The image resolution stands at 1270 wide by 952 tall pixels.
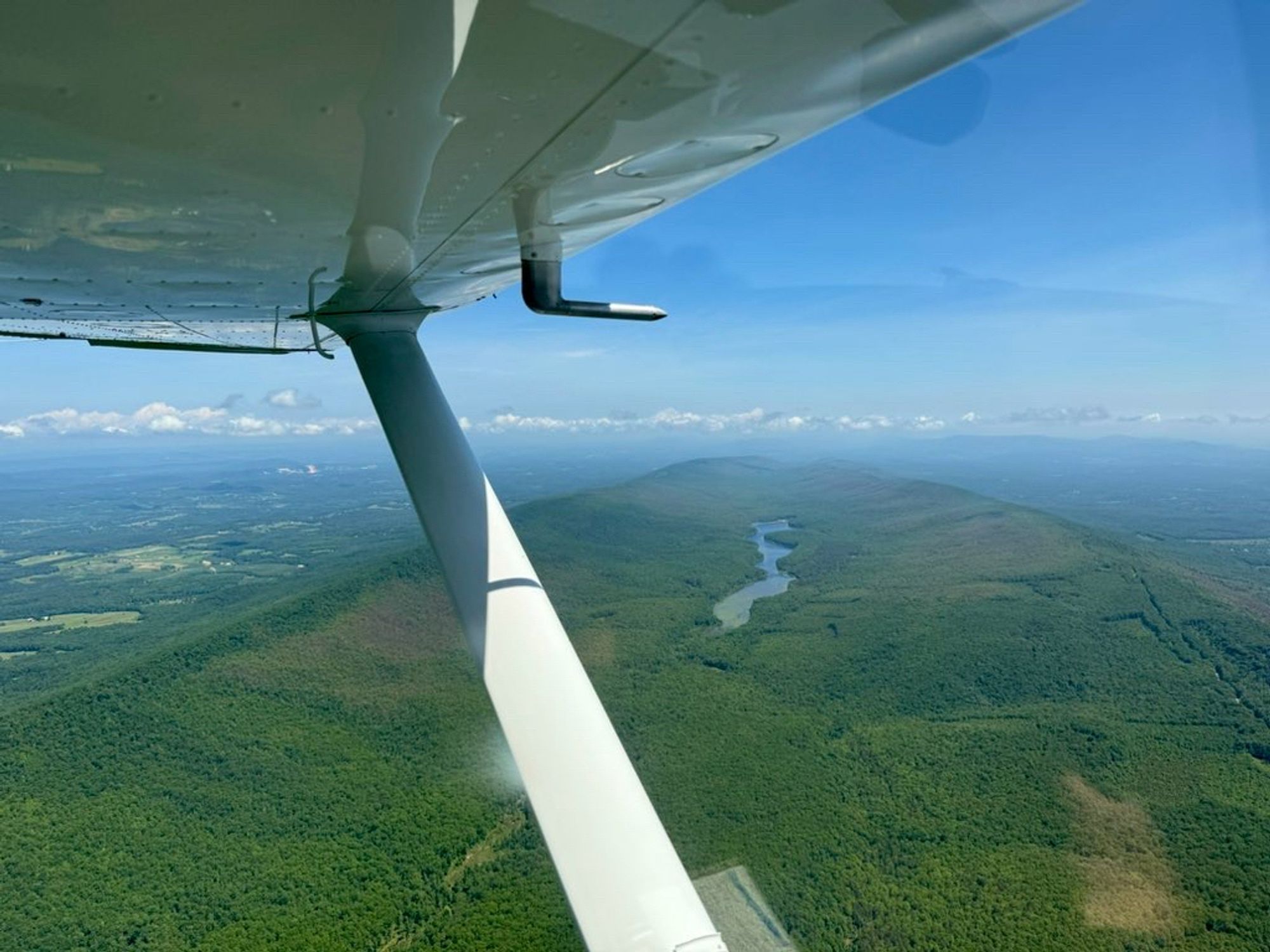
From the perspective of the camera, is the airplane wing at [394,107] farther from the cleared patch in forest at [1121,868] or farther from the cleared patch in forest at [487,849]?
the cleared patch in forest at [1121,868]

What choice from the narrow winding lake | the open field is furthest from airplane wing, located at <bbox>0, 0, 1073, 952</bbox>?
the open field

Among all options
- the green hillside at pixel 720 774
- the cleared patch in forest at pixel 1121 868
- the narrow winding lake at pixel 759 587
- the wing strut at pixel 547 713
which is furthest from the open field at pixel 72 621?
the wing strut at pixel 547 713

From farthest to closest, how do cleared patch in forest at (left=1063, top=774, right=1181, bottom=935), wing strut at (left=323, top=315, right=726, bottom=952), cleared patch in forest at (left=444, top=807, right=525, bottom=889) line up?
cleared patch in forest at (left=444, top=807, right=525, bottom=889) < cleared patch in forest at (left=1063, top=774, right=1181, bottom=935) < wing strut at (left=323, top=315, right=726, bottom=952)

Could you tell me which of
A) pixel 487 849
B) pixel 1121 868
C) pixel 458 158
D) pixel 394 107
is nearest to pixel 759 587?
pixel 1121 868

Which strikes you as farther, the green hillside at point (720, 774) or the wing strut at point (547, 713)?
the green hillside at point (720, 774)

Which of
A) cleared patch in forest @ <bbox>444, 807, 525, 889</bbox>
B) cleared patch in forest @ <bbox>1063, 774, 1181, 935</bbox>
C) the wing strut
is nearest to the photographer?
the wing strut

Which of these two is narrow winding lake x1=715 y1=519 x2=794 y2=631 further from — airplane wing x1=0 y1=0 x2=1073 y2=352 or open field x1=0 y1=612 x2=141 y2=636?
airplane wing x1=0 y1=0 x2=1073 y2=352

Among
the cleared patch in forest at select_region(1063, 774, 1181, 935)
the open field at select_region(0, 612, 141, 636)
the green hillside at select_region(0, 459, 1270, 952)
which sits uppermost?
the open field at select_region(0, 612, 141, 636)

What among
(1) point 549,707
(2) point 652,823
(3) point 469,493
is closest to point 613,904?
(2) point 652,823

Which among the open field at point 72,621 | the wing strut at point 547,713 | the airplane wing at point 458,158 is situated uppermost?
the airplane wing at point 458,158
